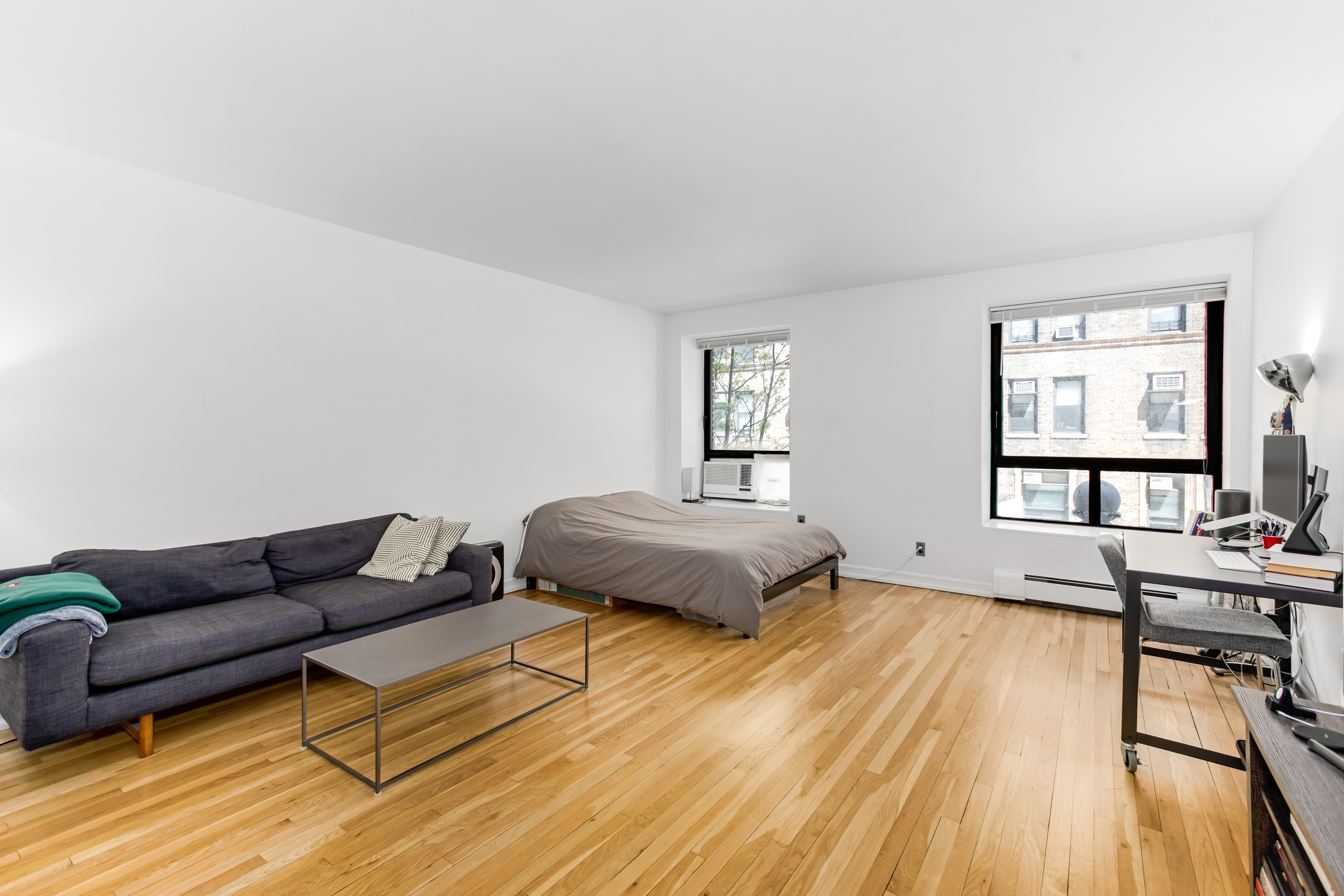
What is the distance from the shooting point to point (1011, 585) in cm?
448

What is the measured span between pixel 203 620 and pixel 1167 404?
231 inches

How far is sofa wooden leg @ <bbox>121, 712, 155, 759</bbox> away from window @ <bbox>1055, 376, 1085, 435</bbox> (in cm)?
560

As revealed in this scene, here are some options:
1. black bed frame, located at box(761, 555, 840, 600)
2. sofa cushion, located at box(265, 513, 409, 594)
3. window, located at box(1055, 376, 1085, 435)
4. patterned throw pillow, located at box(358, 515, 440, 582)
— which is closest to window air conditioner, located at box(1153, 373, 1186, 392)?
window, located at box(1055, 376, 1085, 435)

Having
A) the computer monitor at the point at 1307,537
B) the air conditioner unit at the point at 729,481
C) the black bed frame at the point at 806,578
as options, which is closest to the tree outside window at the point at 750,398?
the air conditioner unit at the point at 729,481

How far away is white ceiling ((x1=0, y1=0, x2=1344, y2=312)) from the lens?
1904mm

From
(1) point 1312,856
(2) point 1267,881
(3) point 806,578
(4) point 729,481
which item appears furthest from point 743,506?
(1) point 1312,856

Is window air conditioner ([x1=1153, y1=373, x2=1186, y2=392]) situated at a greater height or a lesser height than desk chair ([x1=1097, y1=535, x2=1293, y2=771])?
greater

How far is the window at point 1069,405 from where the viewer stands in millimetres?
4555

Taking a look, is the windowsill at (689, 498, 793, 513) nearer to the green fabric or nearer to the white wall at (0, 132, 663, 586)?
the white wall at (0, 132, 663, 586)

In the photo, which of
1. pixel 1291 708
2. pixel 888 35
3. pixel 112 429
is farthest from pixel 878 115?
pixel 112 429

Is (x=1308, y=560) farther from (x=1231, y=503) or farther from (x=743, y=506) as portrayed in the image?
(x=743, y=506)

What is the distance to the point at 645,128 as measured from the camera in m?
2.55

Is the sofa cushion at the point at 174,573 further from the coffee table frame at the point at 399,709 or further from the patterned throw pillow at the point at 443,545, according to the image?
the patterned throw pillow at the point at 443,545

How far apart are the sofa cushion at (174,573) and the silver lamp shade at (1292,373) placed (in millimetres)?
5061
